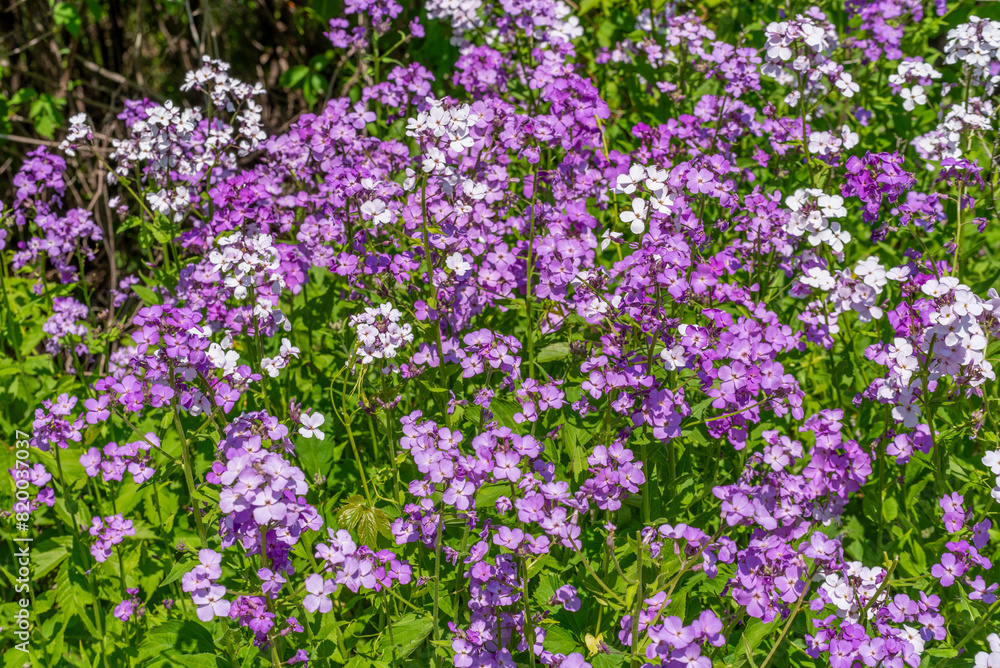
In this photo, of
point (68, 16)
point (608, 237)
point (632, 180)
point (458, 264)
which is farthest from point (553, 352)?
point (68, 16)

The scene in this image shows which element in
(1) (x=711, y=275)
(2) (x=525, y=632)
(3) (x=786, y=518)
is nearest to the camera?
(2) (x=525, y=632)

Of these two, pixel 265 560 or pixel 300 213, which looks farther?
pixel 300 213

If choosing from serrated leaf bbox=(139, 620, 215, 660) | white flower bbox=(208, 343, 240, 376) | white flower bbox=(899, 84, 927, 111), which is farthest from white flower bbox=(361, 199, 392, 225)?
white flower bbox=(899, 84, 927, 111)

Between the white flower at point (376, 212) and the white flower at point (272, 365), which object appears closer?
the white flower at point (272, 365)

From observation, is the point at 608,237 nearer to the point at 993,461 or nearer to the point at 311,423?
the point at 311,423

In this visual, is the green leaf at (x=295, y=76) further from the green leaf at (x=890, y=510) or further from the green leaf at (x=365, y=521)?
the green leaf at (x=890, y=510)

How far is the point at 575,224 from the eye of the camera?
3.59 metres

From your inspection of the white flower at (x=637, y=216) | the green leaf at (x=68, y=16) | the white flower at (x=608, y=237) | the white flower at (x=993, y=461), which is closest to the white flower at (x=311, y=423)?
the white flower at (x=637, y=216)

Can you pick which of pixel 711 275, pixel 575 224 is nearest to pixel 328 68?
pixel 575 224

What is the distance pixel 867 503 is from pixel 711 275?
3.99 feet

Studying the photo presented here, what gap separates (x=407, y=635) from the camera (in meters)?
2.74

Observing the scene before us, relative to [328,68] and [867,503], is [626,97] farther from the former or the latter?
[867,503]

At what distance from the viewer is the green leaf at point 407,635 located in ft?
8.57

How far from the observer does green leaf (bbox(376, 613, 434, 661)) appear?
2.61 meters
